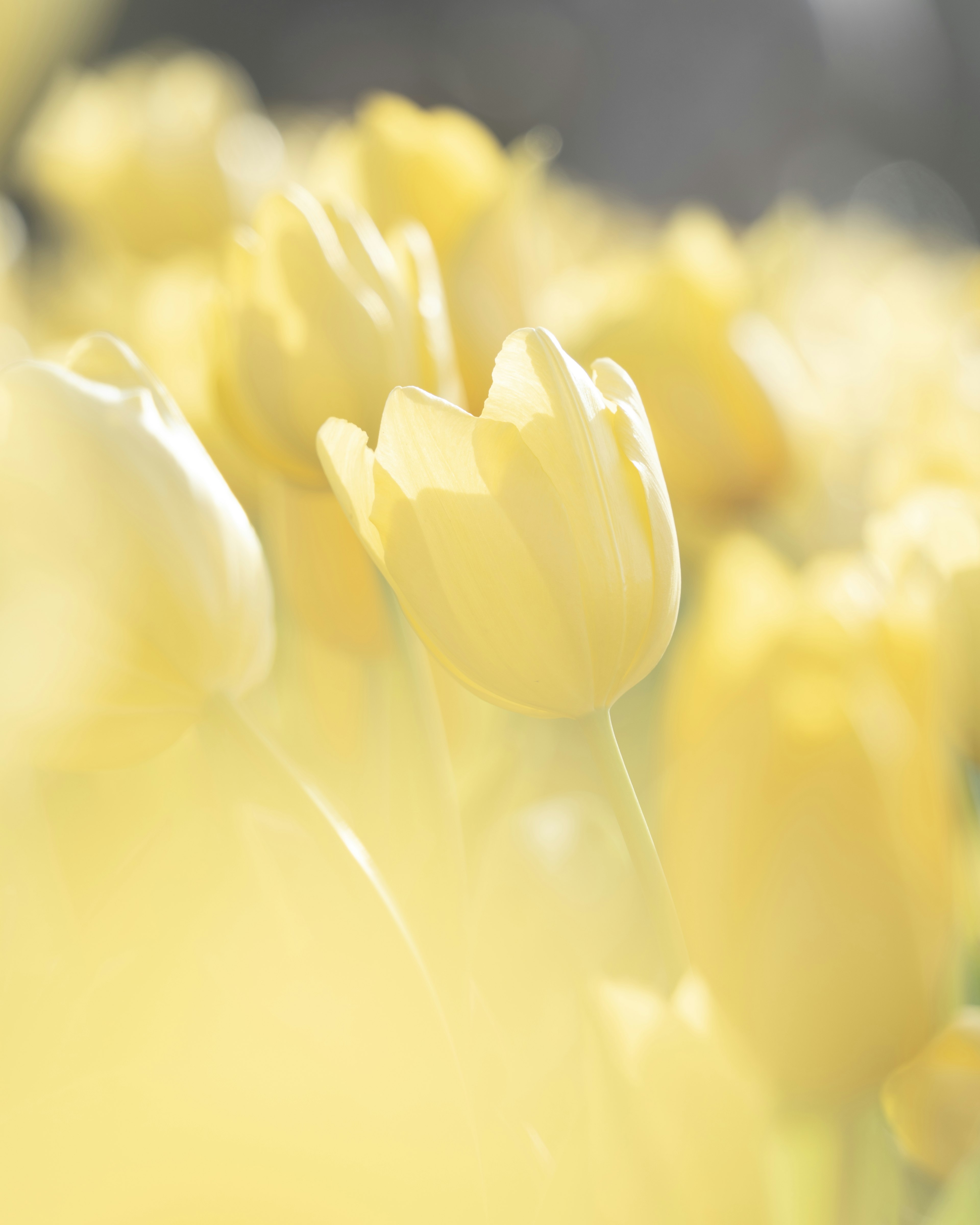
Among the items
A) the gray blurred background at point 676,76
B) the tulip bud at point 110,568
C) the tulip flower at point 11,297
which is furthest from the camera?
the gray blurred background at point 676,76

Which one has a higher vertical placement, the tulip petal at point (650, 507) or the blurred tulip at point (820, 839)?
the tulip petal at point (650, 507)

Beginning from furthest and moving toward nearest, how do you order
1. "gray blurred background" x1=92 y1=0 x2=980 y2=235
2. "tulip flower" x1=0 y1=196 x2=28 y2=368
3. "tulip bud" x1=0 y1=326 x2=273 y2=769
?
"gray blurred background" x1=92 y1=0 x2=980 y2=235 < "tulip flower" x1=0 y1=196 x2=28 y2=368 < "tulip bud" x1=0 y1=326 x2=273 y2=769

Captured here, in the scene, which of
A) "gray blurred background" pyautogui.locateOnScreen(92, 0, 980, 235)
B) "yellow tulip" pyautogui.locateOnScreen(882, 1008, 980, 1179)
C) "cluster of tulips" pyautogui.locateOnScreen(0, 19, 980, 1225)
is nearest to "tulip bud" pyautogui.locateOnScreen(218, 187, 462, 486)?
"cluster of tulips" pyautogui.locateOnScreen(0, 19, 980, 1225)

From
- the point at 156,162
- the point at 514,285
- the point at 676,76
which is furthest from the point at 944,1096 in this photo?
the point at 676,76

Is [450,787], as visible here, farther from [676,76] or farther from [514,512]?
[676,76]

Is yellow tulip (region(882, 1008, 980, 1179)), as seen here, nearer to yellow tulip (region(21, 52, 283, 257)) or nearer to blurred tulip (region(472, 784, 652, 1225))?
blurred tulip (region(472, 784, 652, 1225))

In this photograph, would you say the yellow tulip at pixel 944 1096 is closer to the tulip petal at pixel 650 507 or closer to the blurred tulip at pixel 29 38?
the tulip petal at pixel 650 507

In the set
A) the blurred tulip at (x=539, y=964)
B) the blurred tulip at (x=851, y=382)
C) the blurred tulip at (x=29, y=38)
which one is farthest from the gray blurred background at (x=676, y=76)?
the blurred tulip at (x=539, y=964)

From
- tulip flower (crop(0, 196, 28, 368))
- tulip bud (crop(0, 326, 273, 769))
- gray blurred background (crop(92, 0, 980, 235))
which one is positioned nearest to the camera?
tulip bud (crop(0, 326, 273, 769))
